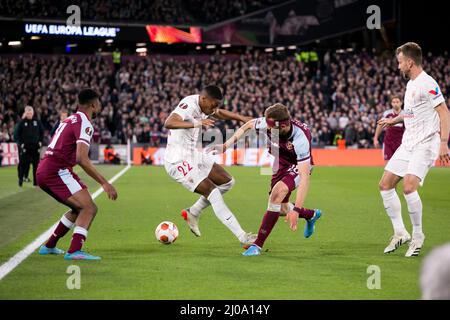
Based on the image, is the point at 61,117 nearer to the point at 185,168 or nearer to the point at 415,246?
the point at 185,168

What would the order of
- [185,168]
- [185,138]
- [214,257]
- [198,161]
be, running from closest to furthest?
[214,257]
[185,168]
[198,161]
[185,138]

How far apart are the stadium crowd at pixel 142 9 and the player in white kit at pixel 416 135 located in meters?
34.2

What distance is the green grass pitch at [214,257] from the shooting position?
6.77 m

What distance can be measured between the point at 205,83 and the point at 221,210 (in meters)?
33.8

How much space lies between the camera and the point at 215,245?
992 cm

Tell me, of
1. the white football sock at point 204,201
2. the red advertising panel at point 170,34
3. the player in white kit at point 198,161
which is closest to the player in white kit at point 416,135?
the player in white kit at point 198,161

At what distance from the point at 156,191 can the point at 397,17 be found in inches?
1083

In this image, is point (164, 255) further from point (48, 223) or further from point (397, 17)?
point (397, 17)

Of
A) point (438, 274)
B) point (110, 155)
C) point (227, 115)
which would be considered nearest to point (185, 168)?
point (227, 115)

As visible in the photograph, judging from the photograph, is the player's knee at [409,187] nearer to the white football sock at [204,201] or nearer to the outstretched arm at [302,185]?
the outstretched arm at [302,185]

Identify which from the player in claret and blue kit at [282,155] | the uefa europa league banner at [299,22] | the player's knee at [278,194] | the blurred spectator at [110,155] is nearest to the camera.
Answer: the player in claret and blue kit at [282,155]

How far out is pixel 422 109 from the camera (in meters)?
9.09

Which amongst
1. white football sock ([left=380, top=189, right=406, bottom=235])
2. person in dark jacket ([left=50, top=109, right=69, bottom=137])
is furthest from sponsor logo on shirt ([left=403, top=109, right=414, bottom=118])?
person in dark jacket ([left=50, top=109, right=69, bottom=137])

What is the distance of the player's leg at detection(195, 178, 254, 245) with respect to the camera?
952 cm
